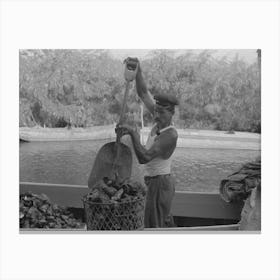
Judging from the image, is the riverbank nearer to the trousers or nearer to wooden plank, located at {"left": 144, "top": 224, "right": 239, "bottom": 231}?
the trousers

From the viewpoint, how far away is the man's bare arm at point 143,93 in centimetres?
359

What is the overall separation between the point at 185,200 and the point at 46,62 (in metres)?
1.44

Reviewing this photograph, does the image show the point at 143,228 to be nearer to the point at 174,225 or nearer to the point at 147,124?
the point at 174,225

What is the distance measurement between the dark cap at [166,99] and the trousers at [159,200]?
53 cm

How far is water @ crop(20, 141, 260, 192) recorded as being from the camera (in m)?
3.62

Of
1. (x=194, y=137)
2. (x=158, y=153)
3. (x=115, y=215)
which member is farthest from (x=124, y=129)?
(x=115, y=215)

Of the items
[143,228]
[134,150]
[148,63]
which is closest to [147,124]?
[134,150]

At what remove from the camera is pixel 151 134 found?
142 inches

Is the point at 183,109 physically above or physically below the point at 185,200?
above

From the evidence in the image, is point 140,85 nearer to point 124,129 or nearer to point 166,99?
point 166,99

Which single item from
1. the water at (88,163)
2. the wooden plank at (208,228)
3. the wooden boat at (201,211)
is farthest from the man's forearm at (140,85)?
the wooden plank at (208,228)

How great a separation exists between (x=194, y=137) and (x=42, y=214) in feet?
4.13

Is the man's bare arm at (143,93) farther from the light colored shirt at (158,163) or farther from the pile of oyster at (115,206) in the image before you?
the pile of oyster at (115,206)

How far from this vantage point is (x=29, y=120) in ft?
12.0
